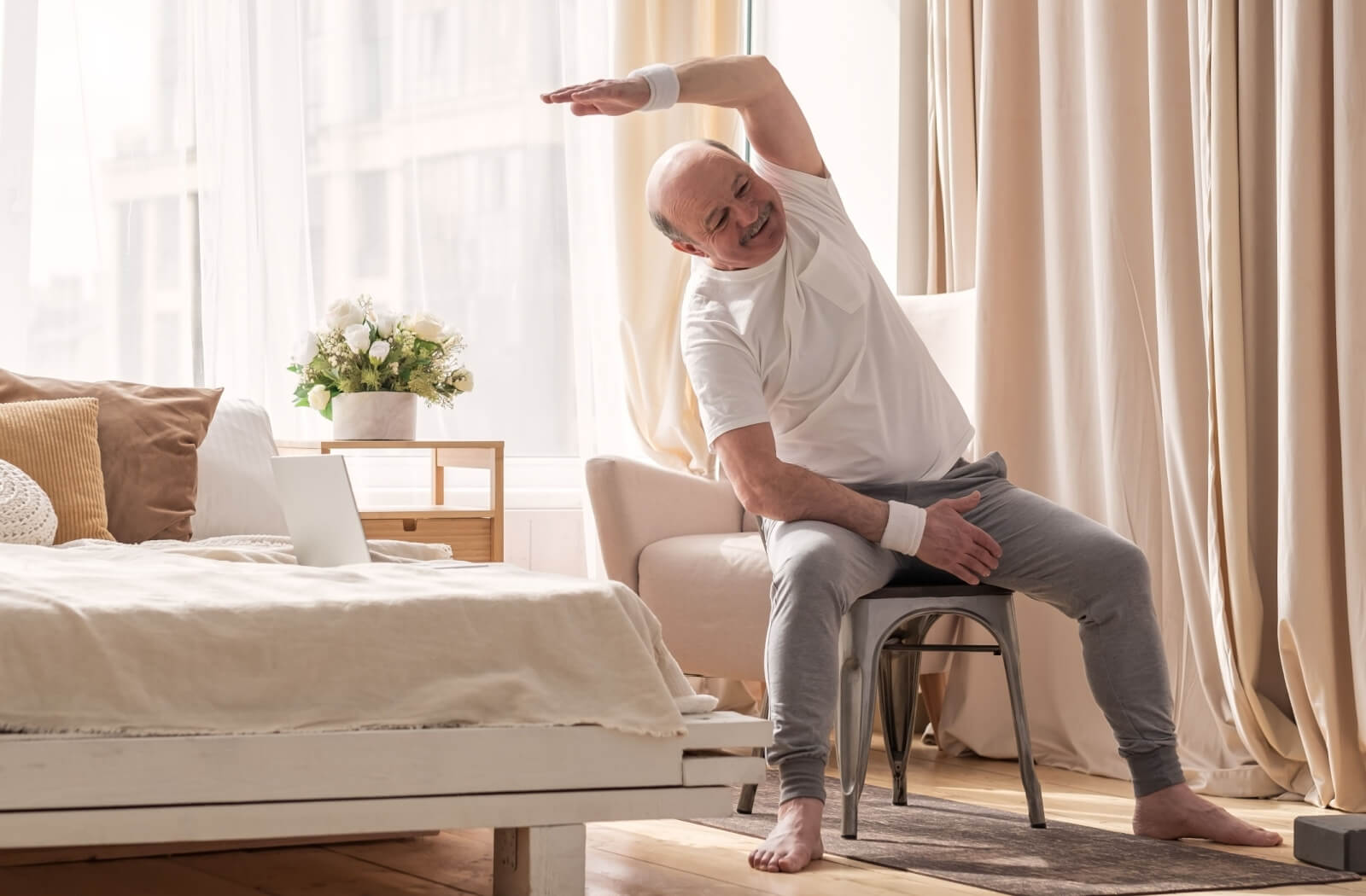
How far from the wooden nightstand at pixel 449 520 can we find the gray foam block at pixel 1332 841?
1695mm

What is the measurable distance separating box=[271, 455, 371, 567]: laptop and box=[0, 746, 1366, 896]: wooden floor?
413 millimetres

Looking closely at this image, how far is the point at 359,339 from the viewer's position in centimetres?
336

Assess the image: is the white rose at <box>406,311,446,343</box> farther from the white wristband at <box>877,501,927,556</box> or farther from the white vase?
the white wristband at <box>877,501,927,556</box>

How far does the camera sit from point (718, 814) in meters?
1.68

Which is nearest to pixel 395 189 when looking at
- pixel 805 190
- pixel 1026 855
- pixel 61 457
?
pixel 61 457

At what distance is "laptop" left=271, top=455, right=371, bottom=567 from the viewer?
6.53 feet

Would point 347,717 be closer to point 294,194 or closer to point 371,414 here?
point 371,414

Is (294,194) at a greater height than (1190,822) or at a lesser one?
greater

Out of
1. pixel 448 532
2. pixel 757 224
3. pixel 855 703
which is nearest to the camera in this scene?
pixel 855 703

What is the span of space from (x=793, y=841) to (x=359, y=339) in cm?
178

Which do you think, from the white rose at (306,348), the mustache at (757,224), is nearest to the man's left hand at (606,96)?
the mustache at (757,224)

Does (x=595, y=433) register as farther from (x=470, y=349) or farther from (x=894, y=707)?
(x=894, y=707)

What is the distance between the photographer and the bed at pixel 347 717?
1.47 m

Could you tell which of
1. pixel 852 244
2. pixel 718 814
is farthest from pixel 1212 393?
pixel 718 814
